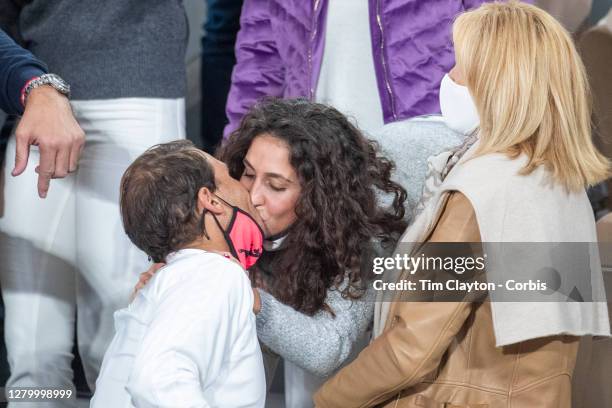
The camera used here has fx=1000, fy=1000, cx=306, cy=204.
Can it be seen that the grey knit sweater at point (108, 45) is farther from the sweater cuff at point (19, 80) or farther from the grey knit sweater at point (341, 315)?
the grey knit sweater at point (341, 315)

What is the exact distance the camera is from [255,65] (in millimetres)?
2773

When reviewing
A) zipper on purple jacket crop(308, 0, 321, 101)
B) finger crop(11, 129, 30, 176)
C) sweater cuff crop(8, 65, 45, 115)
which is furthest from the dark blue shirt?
zipper on purple jacket crop(308, 0, 321, 101)

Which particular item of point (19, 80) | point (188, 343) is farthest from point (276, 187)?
point (19, 80)

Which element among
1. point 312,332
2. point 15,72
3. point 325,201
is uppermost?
point 15,72

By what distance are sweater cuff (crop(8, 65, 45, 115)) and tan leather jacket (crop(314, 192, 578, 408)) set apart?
0.98 meters

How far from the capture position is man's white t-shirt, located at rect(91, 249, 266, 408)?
167 cm

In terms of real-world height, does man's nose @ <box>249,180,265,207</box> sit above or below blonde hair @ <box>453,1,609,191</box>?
below

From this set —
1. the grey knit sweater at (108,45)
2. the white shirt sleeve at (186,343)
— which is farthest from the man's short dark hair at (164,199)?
the grey knit sweater at (108,45)

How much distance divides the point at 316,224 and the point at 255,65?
0.77 metres

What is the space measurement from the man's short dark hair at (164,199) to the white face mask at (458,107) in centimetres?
55

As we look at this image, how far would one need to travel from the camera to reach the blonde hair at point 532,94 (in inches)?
73.3

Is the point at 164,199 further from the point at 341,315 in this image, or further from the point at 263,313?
the point at 341,315

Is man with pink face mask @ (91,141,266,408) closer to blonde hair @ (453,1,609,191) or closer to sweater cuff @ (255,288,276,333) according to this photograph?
sweater cuff @ (255,288,276,333)

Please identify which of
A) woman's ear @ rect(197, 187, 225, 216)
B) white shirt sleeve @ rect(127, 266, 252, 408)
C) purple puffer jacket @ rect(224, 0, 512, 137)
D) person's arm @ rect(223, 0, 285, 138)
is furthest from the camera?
person's arm @ rect(223, 0, 285, 138)
